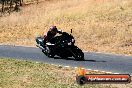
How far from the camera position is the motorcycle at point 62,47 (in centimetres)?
2259

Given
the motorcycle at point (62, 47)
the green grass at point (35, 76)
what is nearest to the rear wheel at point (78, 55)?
the motorcycle at point (62, 47)

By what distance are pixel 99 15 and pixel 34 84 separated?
A: 2424 centimetres

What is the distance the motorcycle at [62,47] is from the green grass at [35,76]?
270cm

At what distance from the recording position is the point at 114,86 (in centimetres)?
1530

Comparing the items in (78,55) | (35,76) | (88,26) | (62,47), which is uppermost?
(88,26)

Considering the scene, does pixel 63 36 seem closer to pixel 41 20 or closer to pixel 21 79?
pixel 21 79

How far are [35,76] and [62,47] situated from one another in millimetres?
6147

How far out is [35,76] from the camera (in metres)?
17.0

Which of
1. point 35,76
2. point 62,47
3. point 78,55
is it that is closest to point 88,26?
point 62,47

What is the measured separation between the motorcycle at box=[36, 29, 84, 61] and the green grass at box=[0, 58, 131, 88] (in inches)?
106

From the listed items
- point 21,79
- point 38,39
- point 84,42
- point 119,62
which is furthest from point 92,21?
point 21,79

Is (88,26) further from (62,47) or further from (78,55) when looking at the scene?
(78,55)

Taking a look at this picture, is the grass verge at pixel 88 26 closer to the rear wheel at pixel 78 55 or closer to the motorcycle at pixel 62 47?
the rear wheel at pixel 78 55

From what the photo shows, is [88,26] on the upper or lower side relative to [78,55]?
upper
